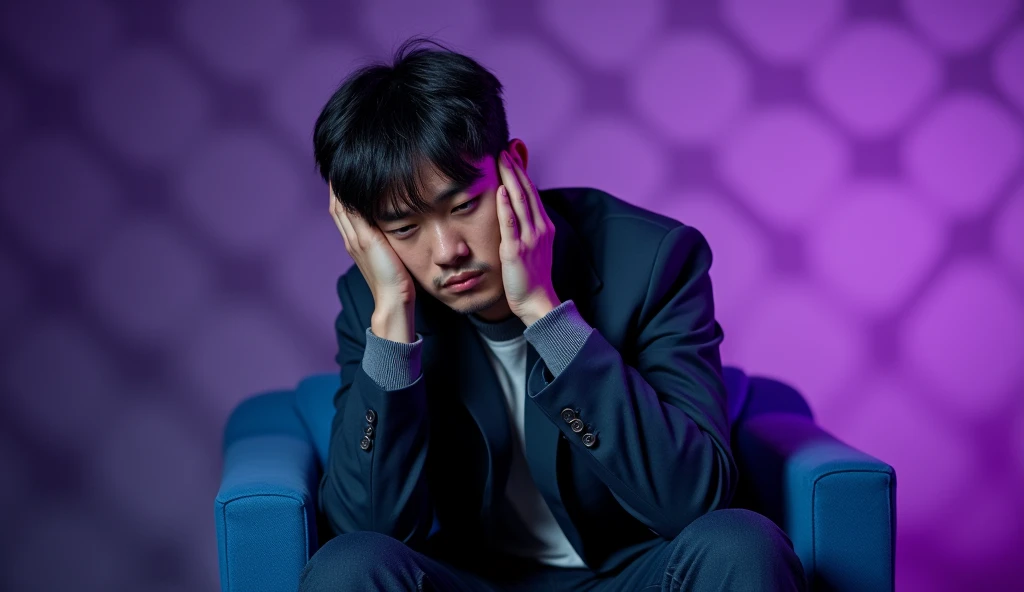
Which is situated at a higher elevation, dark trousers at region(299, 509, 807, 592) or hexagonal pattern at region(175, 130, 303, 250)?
hexagonal pattern at region(175, 130, 303, 250)

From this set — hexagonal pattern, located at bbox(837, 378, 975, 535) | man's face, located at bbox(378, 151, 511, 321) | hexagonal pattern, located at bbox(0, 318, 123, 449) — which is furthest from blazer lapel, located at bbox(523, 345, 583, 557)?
hexagonal pattern, located at bbox(0, 318, 123, 449)

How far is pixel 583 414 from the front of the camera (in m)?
1.23

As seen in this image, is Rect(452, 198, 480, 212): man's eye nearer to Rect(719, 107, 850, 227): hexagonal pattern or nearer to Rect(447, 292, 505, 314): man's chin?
Rect(447, 292, 505, 314): man's chin

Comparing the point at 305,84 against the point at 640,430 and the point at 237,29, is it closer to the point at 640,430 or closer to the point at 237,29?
the point at 237,29

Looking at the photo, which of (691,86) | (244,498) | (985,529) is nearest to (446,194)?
(244,498)

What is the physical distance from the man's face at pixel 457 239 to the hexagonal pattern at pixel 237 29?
2.38 ft

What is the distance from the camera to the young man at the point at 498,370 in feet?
4.01

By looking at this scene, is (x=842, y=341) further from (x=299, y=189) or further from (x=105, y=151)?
(x=105, y=151)

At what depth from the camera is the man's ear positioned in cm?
141

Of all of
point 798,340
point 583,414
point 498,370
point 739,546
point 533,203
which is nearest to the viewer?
point 739,546

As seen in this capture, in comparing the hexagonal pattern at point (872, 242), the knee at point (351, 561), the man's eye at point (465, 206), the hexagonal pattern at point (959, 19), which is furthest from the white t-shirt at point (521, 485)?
the hexagonal pattern at point (959, 19)

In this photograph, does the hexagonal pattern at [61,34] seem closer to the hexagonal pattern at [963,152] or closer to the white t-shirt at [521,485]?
the white t-shirt at [521,485]

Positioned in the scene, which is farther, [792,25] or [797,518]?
[792,25]

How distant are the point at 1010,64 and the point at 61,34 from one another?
1.82 m
